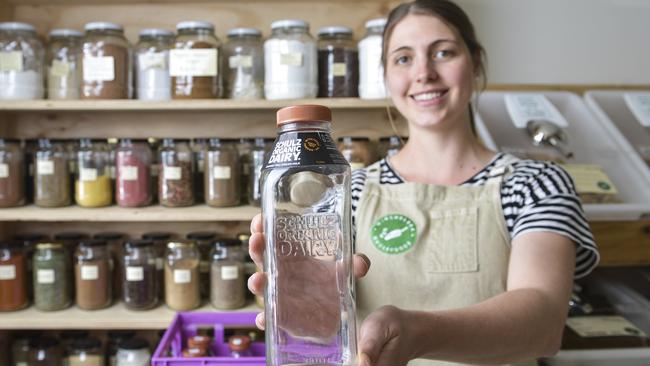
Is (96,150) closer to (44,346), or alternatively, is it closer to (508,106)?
(44,346)

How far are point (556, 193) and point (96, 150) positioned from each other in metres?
1.39

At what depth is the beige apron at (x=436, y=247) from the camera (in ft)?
3.27

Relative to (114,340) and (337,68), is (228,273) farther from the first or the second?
(337,68)

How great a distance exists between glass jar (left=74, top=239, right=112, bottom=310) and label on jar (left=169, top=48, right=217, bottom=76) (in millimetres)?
593

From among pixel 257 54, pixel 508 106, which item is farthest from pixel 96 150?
pixel 508 106

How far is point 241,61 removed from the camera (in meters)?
1.72

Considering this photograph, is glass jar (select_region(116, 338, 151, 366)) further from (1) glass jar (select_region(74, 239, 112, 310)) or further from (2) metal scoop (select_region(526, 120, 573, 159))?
(2) metal scoop (select_region(526, 120, 573, 159))

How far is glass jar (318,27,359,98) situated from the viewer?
5.60 ft

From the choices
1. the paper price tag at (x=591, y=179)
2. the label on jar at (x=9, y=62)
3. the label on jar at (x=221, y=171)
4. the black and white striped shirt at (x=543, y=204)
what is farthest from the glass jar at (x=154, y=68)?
Result: the paper price tag at (x=591, y=179)

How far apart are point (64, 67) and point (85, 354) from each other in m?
0.87

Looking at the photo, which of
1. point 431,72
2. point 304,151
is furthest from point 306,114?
point 431,72

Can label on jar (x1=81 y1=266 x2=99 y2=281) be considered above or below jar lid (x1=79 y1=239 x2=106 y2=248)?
below

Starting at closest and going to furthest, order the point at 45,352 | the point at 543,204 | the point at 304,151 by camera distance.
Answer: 1. the point at 304,151
2. the point at 543,204
3. the point at 45,352

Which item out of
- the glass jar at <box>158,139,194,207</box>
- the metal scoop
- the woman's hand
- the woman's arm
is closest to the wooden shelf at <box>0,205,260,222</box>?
the glass jar at <box>158,139,194,207</box>
